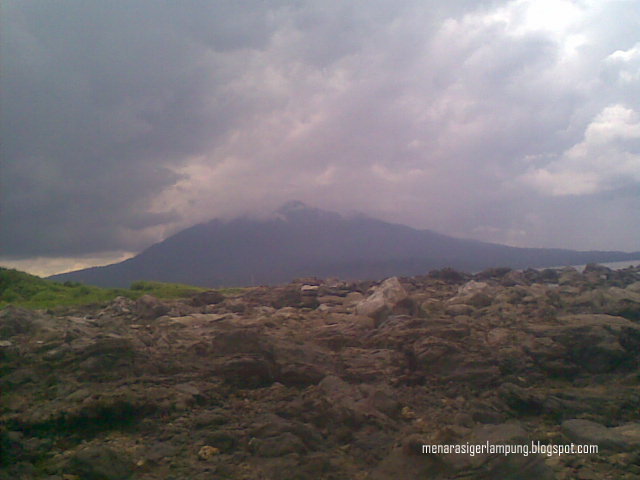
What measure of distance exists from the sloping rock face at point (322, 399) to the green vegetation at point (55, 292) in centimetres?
1334

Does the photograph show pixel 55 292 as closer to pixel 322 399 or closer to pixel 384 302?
pixel 384 302

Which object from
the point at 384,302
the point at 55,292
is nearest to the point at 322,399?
the point at 384,302

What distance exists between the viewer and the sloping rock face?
18.1ft

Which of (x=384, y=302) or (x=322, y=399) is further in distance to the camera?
(x=384, y=302)

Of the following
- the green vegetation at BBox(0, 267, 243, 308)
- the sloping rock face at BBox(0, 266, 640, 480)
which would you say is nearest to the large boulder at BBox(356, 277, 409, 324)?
the sloping rock face at BBox(0, 266, 640, 480)

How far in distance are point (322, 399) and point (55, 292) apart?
2586 centimetres

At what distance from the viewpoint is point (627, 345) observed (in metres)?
9.62

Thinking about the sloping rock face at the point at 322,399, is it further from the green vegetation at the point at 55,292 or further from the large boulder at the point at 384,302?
the green vegetation at the point at 55,292

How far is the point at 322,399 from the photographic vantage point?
6969mm

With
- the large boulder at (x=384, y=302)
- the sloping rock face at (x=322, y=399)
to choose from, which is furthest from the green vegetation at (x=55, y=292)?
the large boulder at (x=384, y=302)

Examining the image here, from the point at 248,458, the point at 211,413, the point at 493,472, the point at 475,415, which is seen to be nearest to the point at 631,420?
the point at 475,415

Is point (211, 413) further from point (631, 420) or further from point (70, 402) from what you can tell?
point (631, 420)

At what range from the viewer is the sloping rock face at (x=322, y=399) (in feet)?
18.1

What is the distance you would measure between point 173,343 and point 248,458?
16.9 feet
